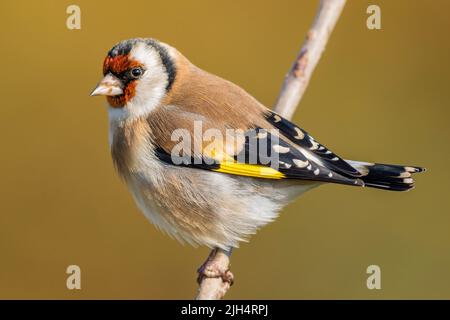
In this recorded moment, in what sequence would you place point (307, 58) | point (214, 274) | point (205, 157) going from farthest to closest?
point (307, 58) → point (214, 274) → point (205, 157)

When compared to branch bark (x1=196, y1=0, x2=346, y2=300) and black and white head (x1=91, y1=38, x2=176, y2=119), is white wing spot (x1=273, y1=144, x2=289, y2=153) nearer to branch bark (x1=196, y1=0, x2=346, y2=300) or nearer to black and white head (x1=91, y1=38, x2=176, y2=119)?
branch bark (x1=196, y1=0, x2=346, y2=300)

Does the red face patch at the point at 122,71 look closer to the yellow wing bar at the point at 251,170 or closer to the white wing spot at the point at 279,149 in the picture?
the yellow wing bar at the point at 251,170

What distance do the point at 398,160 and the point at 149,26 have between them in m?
2.43

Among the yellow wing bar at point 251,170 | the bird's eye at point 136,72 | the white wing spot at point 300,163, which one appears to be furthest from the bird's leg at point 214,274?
the bird's eye at point 136,72

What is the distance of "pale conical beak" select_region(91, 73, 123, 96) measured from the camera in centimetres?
394

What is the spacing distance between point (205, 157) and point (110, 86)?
2.29 feet

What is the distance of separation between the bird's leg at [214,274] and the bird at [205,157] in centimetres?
8

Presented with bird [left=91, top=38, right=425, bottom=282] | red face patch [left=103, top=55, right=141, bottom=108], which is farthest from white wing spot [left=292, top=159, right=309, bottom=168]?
red face patch [left=103, top=55, right=141, bottom=108]

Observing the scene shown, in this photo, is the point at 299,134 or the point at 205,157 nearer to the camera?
the point at 205,157

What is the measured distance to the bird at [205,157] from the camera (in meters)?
3.81

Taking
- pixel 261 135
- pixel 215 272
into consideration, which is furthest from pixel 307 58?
pixel 215 272

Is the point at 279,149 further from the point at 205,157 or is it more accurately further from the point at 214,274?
the point at 214,274

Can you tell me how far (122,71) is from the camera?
13.1 feet

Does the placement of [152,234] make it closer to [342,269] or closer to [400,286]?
[342,269]
